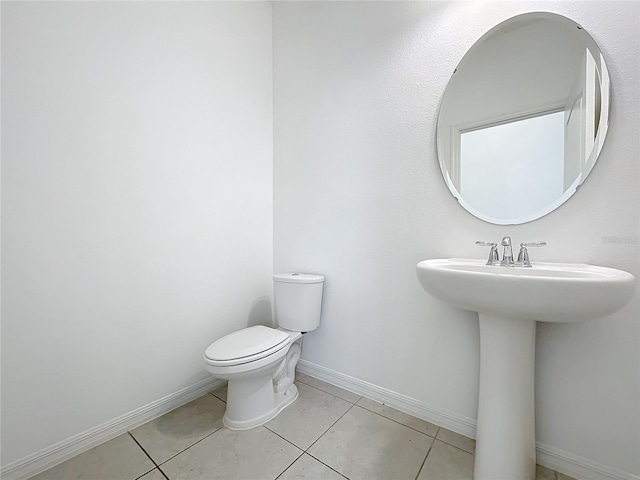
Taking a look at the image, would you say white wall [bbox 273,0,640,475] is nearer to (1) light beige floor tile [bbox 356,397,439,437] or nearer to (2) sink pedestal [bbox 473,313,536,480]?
(1) light beige floor tile [bbox 356,397,439,437]

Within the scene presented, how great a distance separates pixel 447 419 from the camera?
1.39 meters

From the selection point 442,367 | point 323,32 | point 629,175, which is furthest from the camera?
point 323,32

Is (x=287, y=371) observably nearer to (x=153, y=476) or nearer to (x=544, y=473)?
(x=153, y=476)

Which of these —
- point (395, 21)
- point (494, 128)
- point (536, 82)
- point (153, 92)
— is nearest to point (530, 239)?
point (494, 128)

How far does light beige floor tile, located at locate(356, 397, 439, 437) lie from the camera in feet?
4.57

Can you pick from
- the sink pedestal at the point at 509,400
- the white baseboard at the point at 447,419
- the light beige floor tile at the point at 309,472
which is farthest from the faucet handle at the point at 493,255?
the light beige floor tile at the point at 309,472

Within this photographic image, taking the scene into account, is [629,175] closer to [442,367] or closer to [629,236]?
[629,236]

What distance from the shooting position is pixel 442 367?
4.61ft

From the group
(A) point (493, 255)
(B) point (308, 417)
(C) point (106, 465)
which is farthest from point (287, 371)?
(A) point (493, 255)

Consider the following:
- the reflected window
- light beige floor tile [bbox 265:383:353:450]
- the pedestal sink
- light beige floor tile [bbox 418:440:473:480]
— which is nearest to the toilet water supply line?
light beige floor tile [bbox 265:383:353:450]

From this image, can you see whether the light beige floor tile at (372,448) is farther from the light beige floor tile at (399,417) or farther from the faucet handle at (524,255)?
the faucet handle at (524,255)

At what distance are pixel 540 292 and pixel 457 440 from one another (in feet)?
3.06

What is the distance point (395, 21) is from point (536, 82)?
30.8 inches

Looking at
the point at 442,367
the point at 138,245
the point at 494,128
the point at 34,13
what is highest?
the point at 34,13
